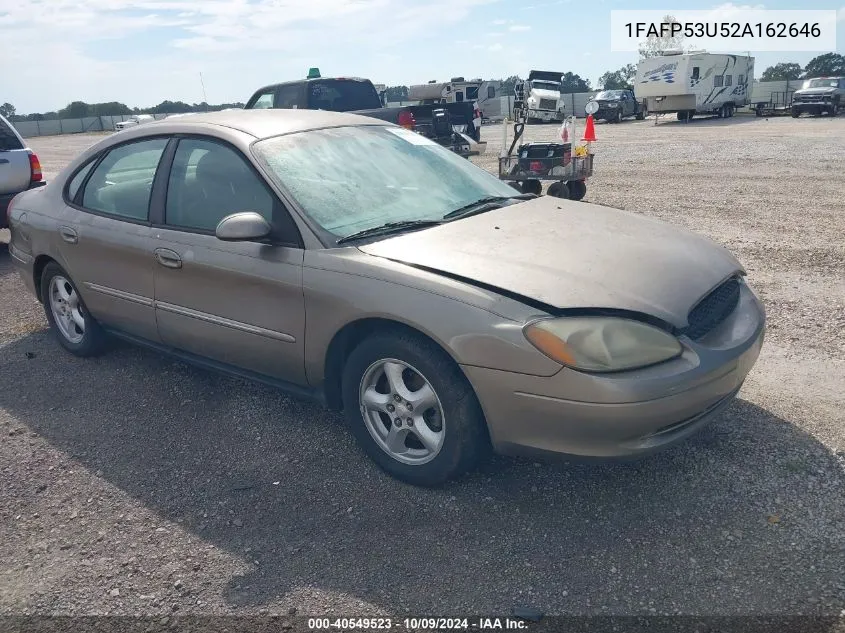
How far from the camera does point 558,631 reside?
2.37 metres

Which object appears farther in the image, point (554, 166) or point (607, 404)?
point (554, 166)

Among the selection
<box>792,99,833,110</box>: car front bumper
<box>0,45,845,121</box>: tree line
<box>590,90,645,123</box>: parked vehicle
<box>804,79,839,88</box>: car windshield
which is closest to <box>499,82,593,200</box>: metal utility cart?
<box>792,99,833,110</box>: car front bumper

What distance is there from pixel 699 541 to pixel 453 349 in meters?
1.20

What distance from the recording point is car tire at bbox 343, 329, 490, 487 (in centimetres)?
295

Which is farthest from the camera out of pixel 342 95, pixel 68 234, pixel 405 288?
pixel 342 95

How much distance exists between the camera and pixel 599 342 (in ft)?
8.89

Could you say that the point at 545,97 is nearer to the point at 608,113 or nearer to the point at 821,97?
the point at 608,113

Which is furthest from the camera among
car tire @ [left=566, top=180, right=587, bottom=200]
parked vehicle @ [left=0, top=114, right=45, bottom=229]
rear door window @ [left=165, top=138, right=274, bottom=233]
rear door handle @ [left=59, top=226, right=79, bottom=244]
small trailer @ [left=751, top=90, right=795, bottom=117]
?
small trailer @ [left=751, top=90, right=795, bottom=117]

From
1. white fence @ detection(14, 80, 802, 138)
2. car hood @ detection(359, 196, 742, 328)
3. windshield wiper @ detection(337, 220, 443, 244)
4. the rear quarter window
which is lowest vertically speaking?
car hood @ detection(359, 196, 742, 328)

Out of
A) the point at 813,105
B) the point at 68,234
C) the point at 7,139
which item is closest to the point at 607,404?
the point at 68,234

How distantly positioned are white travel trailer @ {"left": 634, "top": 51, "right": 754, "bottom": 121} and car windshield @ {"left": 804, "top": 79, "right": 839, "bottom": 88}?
304 centimetres

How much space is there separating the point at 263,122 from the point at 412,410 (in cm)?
192

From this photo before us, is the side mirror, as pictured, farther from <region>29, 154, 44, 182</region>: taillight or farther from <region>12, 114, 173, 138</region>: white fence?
<region>12, 114, 173, 138</region>: white fence

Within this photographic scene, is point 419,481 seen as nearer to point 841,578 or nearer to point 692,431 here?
point 692,431
